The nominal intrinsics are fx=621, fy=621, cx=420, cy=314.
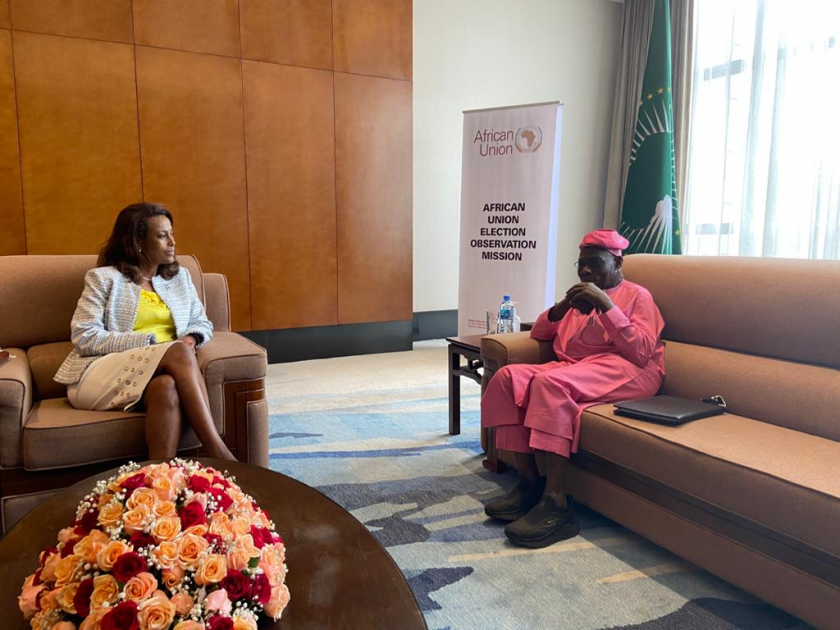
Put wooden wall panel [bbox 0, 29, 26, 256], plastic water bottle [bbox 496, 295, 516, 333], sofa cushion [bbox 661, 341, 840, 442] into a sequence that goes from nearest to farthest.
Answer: sofa cushion [bbox 661, 341, 840, 442]
plastic water bottle [bbox 496, 295, 516, 333]
wooden wall panel [bbox 0, 29, 26, 256]

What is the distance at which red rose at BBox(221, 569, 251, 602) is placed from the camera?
97 cm

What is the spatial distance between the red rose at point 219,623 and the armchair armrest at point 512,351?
5.96 ft

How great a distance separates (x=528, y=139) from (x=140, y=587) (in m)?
4.01

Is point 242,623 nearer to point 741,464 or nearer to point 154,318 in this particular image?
point 741,464

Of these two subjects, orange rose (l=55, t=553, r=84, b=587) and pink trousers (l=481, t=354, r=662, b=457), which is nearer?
orange rose (l=55, t=553, r=84, b=587)

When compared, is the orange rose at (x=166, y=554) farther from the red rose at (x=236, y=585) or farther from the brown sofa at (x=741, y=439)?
the brown sofa at (x=741, y=439)

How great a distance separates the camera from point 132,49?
4.19m

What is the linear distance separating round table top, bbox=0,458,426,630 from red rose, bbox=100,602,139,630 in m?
0.25

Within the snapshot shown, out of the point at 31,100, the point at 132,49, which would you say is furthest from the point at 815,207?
the point at 31,100

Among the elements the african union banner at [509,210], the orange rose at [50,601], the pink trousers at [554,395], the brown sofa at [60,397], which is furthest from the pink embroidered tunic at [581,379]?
the african union banner at [509,210]

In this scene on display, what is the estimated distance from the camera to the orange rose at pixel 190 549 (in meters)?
0.96

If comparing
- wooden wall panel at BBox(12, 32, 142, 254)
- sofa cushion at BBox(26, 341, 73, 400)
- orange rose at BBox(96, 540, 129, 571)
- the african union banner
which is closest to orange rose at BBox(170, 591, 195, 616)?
orange rose at BBox(96, 540, 129, 571)

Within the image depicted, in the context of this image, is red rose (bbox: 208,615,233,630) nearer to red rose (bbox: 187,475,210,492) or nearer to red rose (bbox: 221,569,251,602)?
red rose (bbox: 221,569,251,602)

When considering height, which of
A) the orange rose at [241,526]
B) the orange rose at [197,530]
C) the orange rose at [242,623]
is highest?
the orange rose at [197,530]
